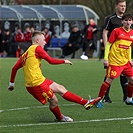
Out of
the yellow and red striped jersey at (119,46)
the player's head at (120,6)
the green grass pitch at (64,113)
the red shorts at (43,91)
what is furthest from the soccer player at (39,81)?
the player's head at (120,6)

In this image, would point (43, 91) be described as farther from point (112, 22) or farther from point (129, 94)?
point (112, 22)

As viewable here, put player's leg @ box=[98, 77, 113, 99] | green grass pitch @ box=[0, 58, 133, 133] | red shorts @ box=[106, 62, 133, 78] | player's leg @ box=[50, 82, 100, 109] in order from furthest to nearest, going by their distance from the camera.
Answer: player's leg @ box=[98, 77, 113, 99] < red shorts @ box=[106, 62, 133, 78] < player's leg @ box=[50, 82, 100, 109] < green grass pitch @ box=[0, 58, 133, 133]

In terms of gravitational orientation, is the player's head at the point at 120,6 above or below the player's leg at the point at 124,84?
above

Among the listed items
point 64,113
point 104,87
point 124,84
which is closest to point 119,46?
point 104,87

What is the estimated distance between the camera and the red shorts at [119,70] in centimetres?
Answer: 1166

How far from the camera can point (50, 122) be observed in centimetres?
995

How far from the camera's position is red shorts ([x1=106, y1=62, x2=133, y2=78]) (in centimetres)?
1166

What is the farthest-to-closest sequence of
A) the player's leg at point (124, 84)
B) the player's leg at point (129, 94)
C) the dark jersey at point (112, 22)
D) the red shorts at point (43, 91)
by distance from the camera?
the player's leg at point (124, 84), the dark jersey at point (112, 22), the player's leg at point (129, 94), the red shorts at point (43, 91)

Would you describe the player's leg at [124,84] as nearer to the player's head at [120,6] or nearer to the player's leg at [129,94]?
the player's leg at [129,94]

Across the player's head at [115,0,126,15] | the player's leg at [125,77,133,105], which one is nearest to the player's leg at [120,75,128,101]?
the player's leg at [125,77,133,105]

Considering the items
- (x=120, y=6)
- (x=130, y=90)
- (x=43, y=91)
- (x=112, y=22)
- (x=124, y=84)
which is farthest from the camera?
(x=124, y=84)

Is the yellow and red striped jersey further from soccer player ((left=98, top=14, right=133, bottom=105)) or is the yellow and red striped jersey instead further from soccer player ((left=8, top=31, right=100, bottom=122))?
soccer player ((left=8, top=31, right=100, bottom=122))

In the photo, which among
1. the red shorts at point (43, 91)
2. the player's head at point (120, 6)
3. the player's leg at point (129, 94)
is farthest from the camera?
the player's head at point (120, 6)

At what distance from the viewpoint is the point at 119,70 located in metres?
11.7
